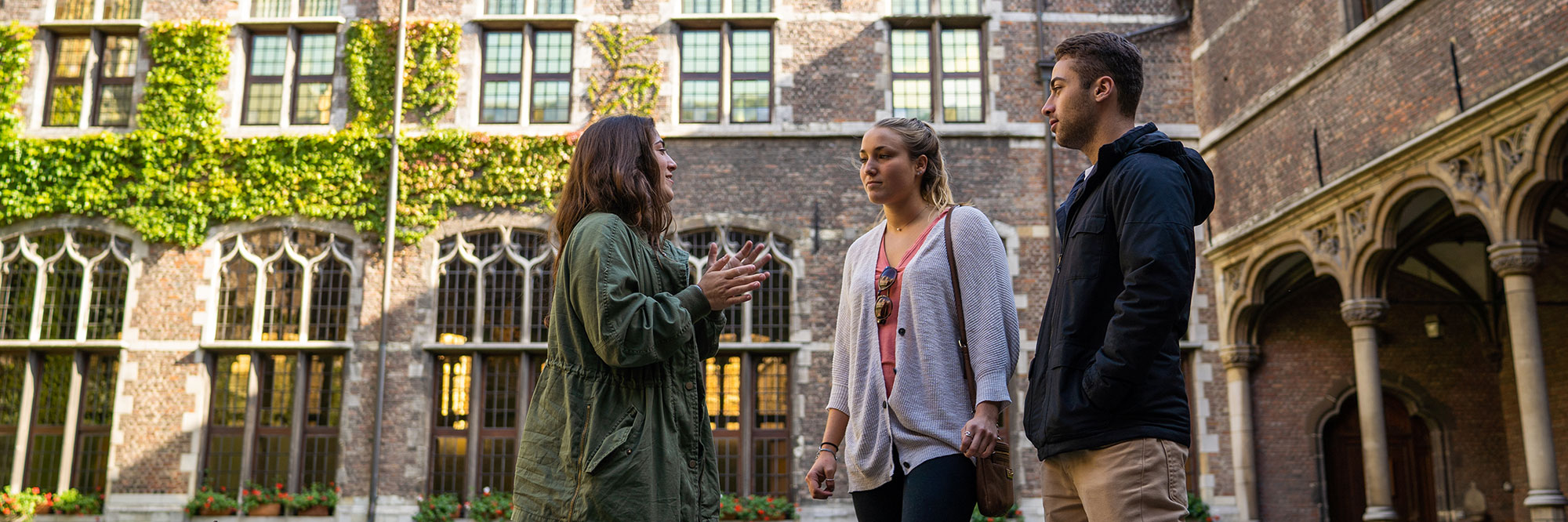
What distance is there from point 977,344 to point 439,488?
34.6ft

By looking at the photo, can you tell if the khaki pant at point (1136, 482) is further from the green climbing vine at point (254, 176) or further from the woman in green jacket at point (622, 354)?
the green climbing vine at point (254, 176)

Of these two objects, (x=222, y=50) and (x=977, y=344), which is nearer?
(x=977, y=344)

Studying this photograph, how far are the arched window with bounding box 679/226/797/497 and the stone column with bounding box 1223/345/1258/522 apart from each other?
15.9 feet

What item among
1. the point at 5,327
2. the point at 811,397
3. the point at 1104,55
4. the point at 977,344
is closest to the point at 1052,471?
Answer: the point at 977,344

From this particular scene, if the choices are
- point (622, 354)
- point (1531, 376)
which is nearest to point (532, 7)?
point (1531, 376)

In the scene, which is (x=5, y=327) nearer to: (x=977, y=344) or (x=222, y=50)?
(x=222, y=50)

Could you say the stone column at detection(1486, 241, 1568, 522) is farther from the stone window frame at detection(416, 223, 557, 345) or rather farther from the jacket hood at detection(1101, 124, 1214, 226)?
the stone window frame at detection(416, 223, 557, 345)

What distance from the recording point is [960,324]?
325cm

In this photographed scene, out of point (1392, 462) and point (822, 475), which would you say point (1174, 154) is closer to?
point (822, 475)

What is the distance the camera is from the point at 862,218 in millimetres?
13062

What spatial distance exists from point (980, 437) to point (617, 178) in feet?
4.00

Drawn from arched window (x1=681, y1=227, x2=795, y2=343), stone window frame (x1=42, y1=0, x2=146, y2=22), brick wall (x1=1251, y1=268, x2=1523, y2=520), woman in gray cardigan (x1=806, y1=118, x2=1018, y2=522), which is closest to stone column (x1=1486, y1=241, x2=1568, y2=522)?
brick wall (x1=1251, y1=268, x2=1523, y2=520)

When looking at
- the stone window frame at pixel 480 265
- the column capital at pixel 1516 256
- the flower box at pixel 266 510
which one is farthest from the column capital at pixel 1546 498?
the flower box at pixel 266 510

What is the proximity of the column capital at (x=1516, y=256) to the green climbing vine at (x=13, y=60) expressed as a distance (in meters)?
15.1
